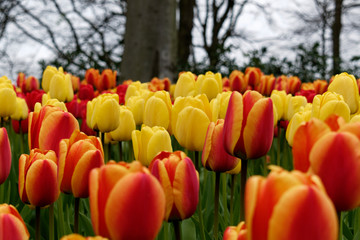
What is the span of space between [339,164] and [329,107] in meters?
0.59

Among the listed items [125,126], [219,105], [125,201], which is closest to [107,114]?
[125,126]

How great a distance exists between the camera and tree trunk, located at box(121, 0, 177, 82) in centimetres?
606

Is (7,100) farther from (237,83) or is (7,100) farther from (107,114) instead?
(237,83)

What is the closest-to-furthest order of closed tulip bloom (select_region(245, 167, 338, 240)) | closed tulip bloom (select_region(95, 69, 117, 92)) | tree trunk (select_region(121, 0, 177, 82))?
1. closed tulip bloom (select_region(245, 167, 338, 240))
2. closed tulip bloom (select_region(95, 69, 117, 92))
3. tree trunk (select_region(121, 0, 177, 82))

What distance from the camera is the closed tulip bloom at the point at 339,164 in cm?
79

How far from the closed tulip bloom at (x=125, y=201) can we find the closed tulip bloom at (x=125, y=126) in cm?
121

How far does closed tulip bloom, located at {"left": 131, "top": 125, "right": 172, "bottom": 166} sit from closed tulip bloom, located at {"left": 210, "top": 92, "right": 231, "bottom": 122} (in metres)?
0.37

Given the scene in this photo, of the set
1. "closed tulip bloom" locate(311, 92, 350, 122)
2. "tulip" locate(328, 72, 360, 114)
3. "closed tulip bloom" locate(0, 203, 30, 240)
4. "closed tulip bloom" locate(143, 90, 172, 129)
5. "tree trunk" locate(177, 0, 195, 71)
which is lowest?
"closed tulip bloom" locate(0, 203, 30, 240)

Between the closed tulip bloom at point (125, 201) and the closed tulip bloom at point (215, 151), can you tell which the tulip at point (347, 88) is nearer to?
the closed tulip bloom at point (215, 151)

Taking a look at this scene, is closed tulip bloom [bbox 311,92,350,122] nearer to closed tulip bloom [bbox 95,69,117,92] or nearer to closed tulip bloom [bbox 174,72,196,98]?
closed tulip bloom [bbox 174,72,196,98]

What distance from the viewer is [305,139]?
0.87 m

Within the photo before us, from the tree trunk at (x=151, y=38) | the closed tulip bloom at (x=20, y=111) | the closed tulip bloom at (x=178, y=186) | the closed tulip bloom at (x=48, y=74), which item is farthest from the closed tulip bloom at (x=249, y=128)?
the tree trunk at (x=151, y=38)

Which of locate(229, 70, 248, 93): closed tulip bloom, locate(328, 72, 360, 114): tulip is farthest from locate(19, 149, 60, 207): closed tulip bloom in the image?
locate(229, 70, 248, 93): closed tulip bloom

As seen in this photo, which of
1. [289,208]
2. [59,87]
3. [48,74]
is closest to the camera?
[289,208]
